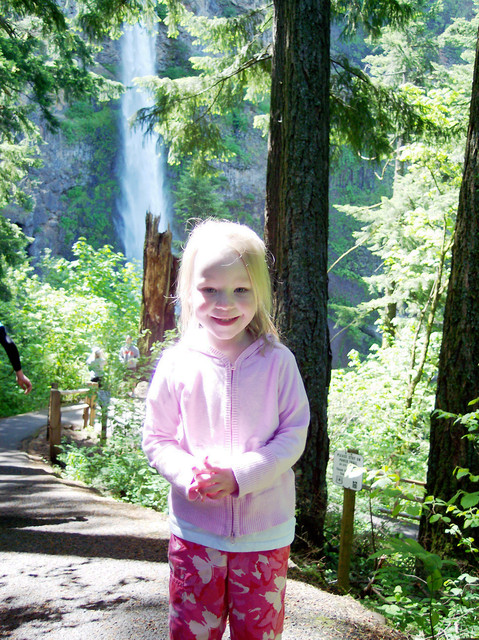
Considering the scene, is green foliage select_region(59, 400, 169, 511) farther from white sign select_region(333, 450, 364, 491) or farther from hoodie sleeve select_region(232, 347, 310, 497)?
hoodie sleeve select_region(232, 347, 310, 497)

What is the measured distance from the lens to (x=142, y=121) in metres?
7.16

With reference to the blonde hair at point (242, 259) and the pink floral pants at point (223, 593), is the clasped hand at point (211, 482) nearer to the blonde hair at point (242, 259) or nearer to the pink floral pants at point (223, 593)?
the pink floral pants at point (223, 593)

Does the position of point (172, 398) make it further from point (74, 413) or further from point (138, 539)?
point (74, 413)

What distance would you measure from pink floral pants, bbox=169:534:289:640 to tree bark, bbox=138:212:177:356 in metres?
10.3

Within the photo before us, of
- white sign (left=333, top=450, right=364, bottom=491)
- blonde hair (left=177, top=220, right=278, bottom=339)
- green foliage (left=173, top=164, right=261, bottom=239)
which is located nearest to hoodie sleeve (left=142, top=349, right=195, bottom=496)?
blonde hair (left=177, top=220, right=278, bottom=339)

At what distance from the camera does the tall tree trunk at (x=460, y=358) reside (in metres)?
4.00

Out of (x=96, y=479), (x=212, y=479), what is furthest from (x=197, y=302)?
(x=96, y=479)

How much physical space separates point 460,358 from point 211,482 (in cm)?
298

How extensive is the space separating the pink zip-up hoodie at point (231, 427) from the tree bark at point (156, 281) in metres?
10.1

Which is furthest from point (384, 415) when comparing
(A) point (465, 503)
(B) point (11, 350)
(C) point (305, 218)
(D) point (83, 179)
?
(D) point (83, 179)

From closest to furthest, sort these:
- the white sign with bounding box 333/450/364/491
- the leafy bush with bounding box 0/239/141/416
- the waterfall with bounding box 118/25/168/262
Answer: the white sign with bounding box 333/450/364/491
the leafy bush with bounding box 0/239/141/416
the waterfall with bounding box 118/25/168/262

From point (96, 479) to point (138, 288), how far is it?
42.4 ft

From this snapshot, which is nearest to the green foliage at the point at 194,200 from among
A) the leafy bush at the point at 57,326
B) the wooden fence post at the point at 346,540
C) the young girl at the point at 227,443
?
the leafy bush at the point at 57,326

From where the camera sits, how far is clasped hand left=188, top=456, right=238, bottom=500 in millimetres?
1525
